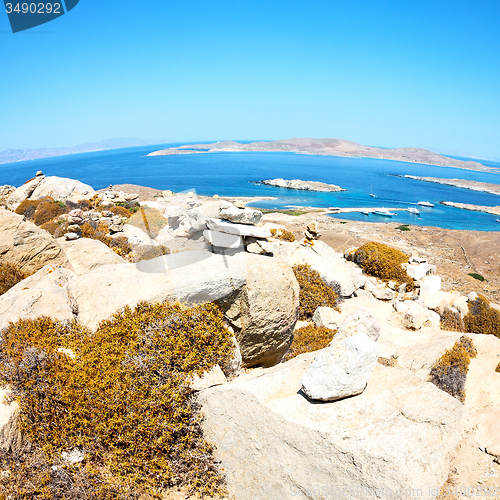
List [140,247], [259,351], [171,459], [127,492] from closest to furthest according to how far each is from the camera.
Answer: [127,492], [171,459], [259,351], [140,247]

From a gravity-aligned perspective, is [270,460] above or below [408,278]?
above

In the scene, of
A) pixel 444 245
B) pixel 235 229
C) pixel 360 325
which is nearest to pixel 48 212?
pixel 235 229

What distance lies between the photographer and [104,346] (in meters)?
5.68

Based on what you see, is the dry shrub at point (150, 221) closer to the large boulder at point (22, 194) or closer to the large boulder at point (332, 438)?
the large boulder at point (332, 438)

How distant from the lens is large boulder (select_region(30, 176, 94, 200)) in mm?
27523

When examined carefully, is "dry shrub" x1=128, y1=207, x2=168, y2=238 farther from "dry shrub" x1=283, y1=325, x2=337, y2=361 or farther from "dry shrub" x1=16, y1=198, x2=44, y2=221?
"dry shrub" x1=283, y1=325, x2=337, y2=361

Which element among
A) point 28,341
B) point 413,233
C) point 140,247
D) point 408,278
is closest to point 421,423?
point 28,341

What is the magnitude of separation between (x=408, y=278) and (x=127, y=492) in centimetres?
1773

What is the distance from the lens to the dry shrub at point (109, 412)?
172 inches

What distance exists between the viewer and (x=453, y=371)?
7.51 metres

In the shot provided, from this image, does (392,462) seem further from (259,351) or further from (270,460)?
(259,351)

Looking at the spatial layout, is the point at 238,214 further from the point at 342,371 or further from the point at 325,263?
the point at 325,263

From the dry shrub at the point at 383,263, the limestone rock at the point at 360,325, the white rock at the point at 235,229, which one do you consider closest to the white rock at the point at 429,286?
the dry shrub at the point at 383,263

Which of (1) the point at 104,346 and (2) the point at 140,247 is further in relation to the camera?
(2) the point at 140,247
